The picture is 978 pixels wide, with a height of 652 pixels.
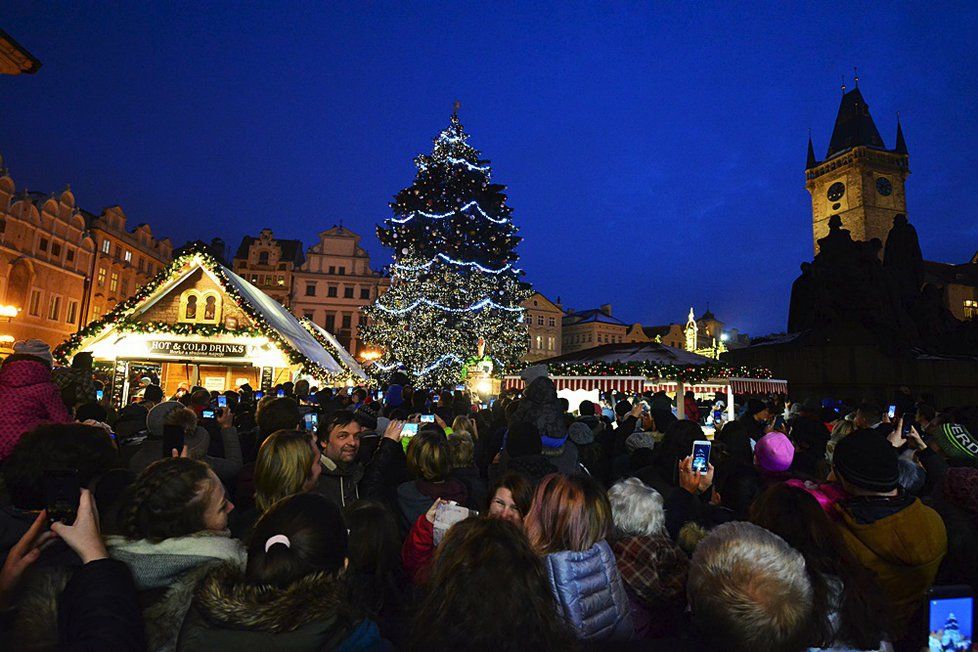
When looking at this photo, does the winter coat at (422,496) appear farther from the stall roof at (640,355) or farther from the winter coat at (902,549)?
the stall roof at (640,355)

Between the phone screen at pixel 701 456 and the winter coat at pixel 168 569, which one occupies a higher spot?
the phone screen at pixel 701 456

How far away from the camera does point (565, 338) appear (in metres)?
89.3

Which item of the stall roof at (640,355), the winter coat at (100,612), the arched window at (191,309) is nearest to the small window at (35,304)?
the arched window at (191,309)

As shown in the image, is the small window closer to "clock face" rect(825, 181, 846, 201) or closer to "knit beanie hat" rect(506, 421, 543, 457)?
"knit beanie hat" rect(506, 421, 543, 457)

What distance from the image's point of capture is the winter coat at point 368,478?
434cm

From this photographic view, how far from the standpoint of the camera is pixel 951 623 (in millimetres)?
1973

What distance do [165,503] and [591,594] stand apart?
1.86 meters

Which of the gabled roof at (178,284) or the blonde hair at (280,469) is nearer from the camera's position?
the blonde hair at (280,469)

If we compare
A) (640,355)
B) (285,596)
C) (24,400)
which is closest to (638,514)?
(285,596)

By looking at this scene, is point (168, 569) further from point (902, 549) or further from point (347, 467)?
point (902, 549)

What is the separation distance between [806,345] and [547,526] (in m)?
28.4

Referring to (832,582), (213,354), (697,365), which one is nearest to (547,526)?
(832,582)

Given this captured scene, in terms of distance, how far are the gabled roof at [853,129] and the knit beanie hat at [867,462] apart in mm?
85979

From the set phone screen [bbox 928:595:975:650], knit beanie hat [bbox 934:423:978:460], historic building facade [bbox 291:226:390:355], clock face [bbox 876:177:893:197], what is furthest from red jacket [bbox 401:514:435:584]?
clock face [bbox 876:177:893:197]
